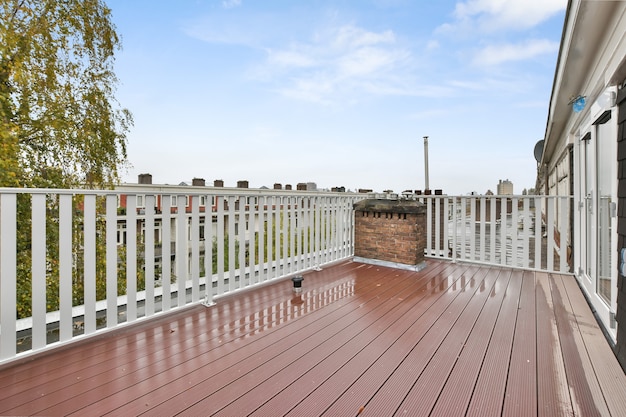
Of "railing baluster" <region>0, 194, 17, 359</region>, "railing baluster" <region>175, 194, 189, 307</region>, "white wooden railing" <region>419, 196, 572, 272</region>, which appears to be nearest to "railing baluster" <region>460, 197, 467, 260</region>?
"white wooden railing" <region>419, 196, 572, 272</region>

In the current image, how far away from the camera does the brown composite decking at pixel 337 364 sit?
1428mm

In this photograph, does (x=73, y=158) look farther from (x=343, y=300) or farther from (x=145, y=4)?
(x=343, y=300)

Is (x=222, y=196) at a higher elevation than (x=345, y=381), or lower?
higher

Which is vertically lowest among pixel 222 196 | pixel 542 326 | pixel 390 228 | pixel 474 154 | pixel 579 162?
pixel 542 326

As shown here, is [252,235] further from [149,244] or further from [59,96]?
[59,96]

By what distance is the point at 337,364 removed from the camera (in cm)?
181

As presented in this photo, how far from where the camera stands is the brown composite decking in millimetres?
1428

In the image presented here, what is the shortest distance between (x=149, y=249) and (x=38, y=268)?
644 mm

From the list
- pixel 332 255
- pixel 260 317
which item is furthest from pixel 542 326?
pixel 332 255

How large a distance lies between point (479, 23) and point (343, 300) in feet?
22.6

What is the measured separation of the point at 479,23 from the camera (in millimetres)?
6516

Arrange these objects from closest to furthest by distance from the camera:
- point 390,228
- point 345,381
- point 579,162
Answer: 1. point 345,381
2. point 579,162
3. point 390,228

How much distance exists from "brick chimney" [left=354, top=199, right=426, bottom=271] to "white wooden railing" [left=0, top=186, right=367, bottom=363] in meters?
0.36

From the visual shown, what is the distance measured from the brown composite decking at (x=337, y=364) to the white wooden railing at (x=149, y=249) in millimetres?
184
